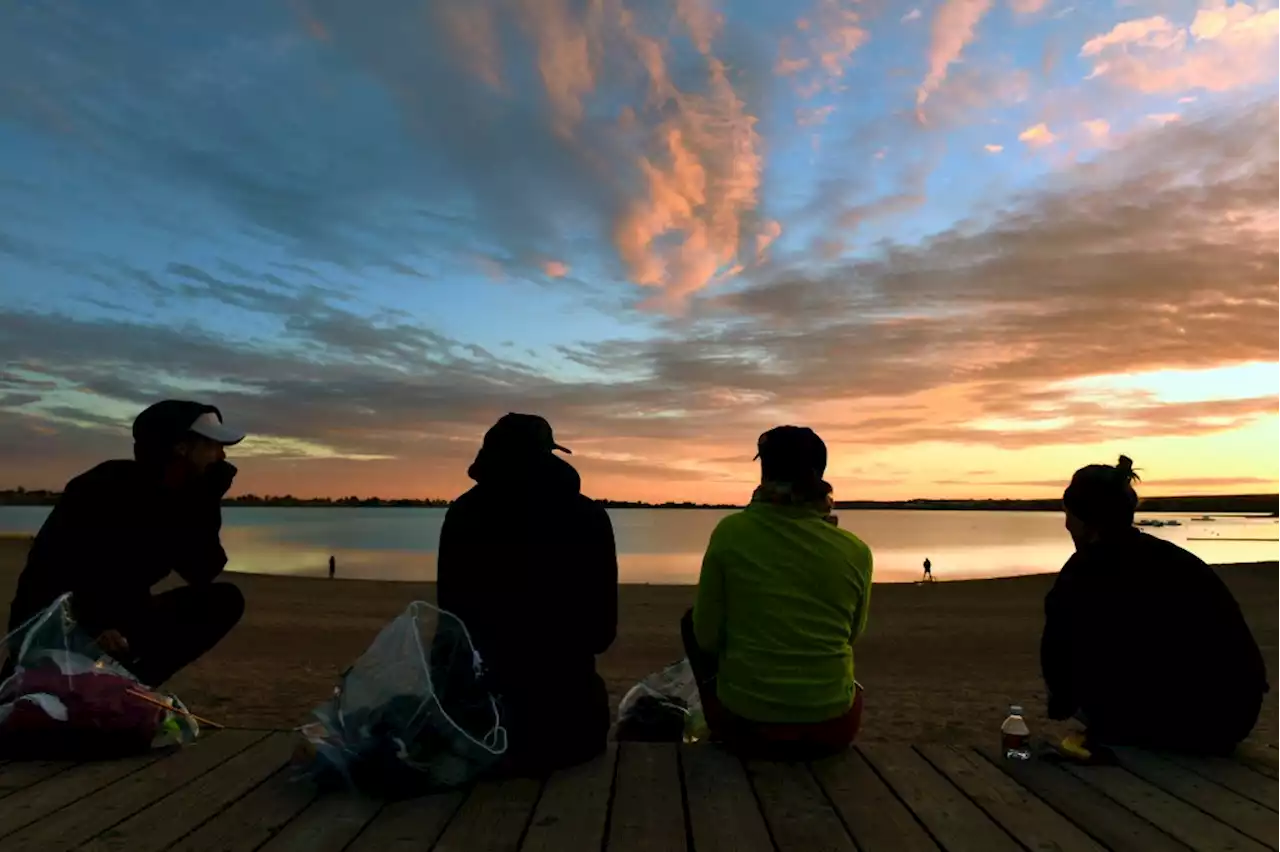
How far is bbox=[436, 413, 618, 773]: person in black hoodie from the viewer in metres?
3.68

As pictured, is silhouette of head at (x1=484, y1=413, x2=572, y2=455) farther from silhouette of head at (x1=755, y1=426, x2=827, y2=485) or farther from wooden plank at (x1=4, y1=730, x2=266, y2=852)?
wooden plank at (x1=4, y1=730, x2=266, y2=852)

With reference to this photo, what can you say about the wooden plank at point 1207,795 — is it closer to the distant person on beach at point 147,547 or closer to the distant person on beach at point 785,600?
the distant person on beach at point 785,600

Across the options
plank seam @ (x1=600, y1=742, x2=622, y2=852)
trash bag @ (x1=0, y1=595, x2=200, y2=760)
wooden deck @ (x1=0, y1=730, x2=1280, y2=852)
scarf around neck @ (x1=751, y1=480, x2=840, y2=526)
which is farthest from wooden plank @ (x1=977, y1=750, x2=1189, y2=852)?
trash bag @ (x1=0, y1=595, x2=200, y2=760)

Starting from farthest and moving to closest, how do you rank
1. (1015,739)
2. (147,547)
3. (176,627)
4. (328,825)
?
(176,627) < (147,547) < (1015,739) < (328,825)

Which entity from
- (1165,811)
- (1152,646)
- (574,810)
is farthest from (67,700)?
(1152,646)

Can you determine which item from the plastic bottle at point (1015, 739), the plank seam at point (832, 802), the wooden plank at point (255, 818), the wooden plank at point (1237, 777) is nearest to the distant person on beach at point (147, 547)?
the wooden plank at point (255, 818)

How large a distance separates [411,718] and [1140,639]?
126 inches

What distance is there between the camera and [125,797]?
3393 mm

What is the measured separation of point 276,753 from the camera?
403cm

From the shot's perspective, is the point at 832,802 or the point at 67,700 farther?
the point at 67,700

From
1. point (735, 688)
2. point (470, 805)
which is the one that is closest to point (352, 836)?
point (470, 805)

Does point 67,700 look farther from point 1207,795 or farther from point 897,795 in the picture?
point 1207,795

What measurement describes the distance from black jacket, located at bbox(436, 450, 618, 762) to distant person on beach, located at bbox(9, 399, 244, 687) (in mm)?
1843

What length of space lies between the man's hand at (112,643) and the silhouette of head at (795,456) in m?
3.14
